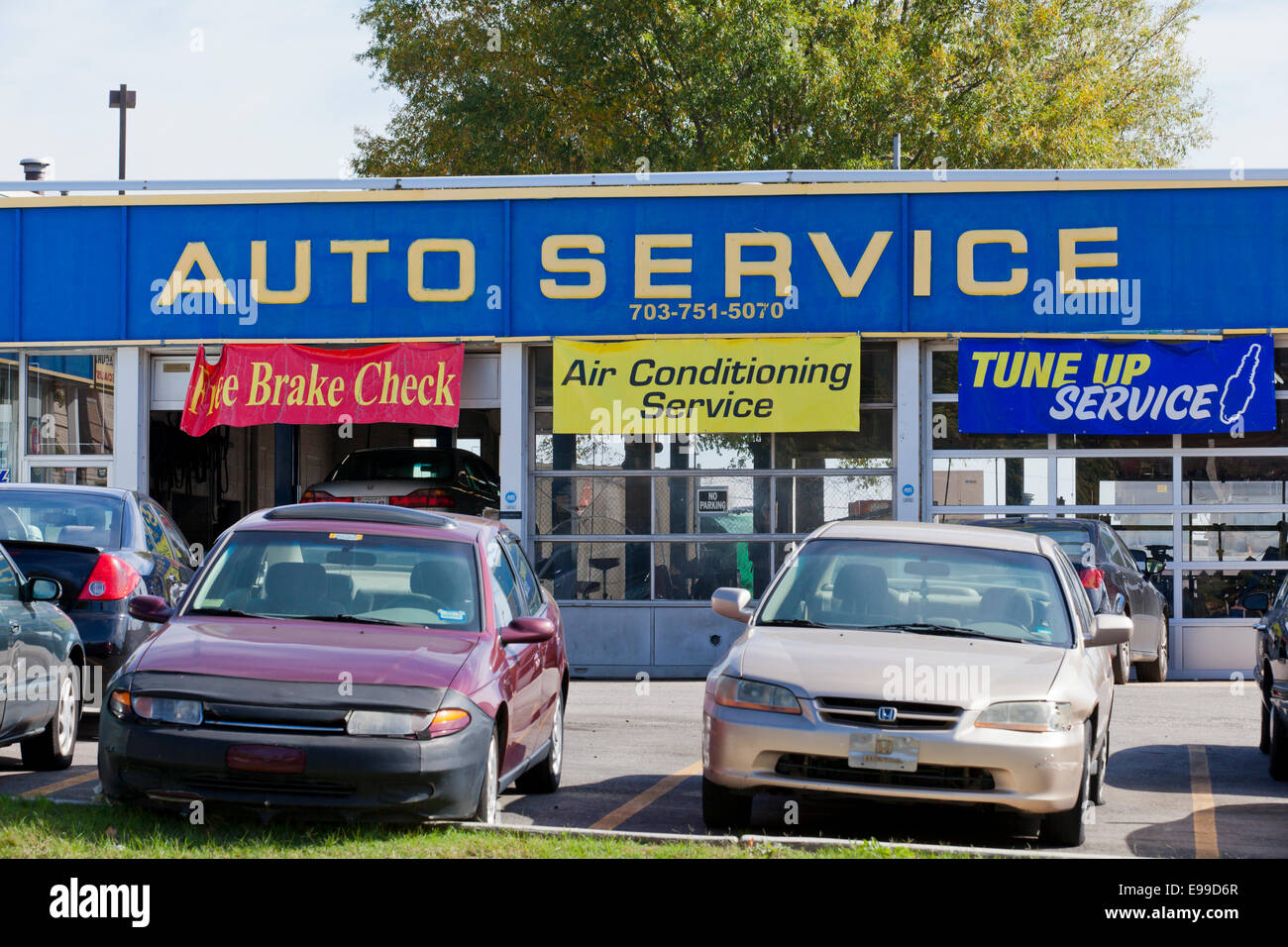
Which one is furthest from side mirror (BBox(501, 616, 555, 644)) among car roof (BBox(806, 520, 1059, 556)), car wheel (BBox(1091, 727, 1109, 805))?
car wheel (BBox(1091, 727, 1109, 805))

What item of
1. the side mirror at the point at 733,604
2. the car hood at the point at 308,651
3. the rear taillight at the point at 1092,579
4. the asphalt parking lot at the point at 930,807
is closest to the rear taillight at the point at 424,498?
the asphalt parking lot at the point at 930,807

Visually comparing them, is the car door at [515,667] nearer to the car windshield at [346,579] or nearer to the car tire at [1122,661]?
the car windshield at [346,579]

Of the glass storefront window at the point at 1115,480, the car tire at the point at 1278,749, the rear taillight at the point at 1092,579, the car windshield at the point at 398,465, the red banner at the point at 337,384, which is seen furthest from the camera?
the car windshield at the point at 398,465

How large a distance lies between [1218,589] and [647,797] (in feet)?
35.7

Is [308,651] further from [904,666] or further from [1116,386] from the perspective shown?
[1116,386]

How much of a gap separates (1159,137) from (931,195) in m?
23.8

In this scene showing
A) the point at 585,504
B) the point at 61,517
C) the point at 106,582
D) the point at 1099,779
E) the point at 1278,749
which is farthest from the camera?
the point at 585,504

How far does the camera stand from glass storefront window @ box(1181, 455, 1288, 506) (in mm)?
17906

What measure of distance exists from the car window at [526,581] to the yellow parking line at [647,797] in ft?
4.06

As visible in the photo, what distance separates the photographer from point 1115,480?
1797 cm

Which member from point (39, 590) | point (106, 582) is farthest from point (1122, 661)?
point (39, 590)

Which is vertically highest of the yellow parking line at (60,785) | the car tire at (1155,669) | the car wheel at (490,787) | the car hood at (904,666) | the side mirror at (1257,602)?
the side mirror at (1257,602)

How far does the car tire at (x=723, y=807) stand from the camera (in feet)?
25.6

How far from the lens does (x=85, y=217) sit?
18.6m
